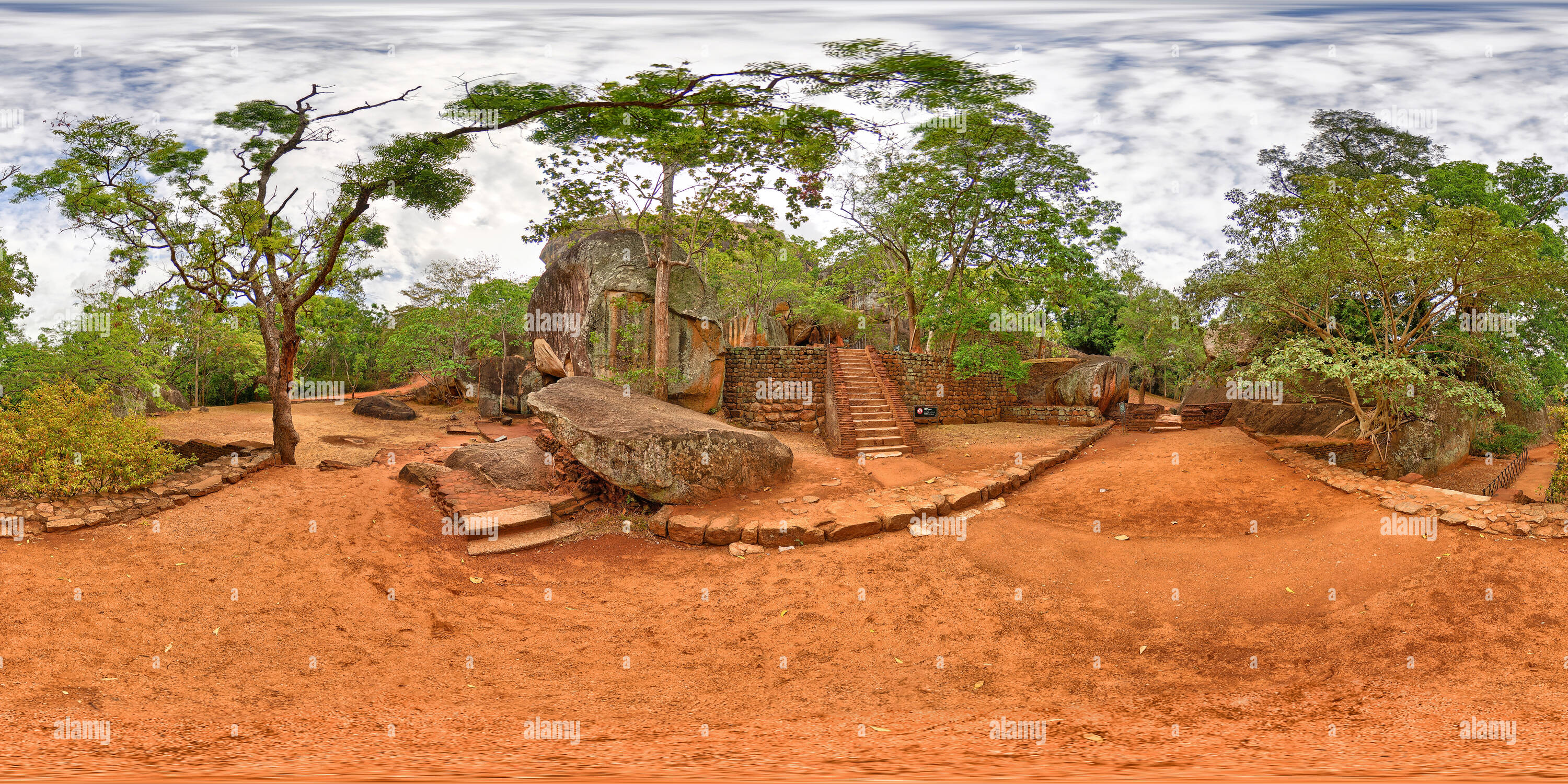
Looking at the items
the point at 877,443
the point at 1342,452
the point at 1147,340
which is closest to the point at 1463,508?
the point at 1342,452

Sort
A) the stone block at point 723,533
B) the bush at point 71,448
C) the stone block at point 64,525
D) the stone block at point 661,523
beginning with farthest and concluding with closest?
the stone block at point 661,523 < the stone block at point 723,533 < the bush at point 71,448 < the stone block at point 64,525

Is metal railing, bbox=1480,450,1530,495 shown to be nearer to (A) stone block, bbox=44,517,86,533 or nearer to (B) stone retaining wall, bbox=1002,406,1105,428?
(B) stone retaining wall, bbox=1002,406,1105,428

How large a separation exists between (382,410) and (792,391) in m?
11.1

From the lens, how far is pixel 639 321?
15.6 metres

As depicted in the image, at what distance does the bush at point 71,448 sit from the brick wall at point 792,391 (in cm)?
1000

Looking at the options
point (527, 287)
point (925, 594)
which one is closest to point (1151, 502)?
point (925, 594)

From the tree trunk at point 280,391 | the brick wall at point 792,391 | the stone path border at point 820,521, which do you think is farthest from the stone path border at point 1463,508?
the tree trunk at point 280,391

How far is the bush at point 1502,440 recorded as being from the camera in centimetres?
1312

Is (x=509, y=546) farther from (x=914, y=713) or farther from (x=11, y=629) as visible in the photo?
(x=914, y=713)

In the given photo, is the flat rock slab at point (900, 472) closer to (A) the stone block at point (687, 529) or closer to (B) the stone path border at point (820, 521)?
(B) the stone path border at point (820, 521)

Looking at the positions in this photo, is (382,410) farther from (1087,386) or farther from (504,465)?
(1087,386)

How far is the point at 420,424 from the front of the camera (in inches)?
683

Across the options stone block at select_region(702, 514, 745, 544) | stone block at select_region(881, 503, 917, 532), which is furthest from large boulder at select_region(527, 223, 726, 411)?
stone block at select_region(881, 503, 917, 532)

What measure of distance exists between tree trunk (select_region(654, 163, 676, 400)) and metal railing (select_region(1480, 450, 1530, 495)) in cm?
1452
